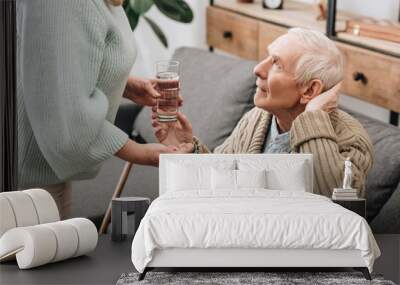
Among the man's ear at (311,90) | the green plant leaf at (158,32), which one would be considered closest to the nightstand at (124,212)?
the man's ear at (311,90)

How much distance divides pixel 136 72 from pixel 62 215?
167 centimetres

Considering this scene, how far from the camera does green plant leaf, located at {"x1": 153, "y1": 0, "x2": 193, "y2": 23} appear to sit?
498 cm

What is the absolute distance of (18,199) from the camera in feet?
11.4

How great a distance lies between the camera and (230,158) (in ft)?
11.9

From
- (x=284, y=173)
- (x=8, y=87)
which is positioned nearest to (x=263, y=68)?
(x=284, y=173)

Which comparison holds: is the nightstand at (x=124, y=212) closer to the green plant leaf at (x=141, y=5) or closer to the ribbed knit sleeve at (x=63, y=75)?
the ribbed knit sleeve at (x=63, y=75)

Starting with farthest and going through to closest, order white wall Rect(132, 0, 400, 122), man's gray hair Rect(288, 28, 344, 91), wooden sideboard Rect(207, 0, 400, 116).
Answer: white wall Rect(132, 0, 400, 122)
wooden sideboard Rect(207, 0, 400, 116)
man's gray hair Rect(288, 28, 344, 91)

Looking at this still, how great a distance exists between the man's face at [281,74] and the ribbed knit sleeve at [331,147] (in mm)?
99

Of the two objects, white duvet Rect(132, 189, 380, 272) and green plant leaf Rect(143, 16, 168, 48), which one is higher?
green plant leaf Rect(143, 16, 168, 48)

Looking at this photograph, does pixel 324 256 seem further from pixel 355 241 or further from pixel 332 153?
pixel 332 153

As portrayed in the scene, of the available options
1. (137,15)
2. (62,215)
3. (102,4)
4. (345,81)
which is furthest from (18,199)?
(137,15)

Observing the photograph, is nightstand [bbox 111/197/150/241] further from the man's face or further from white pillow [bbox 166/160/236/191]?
the man's face

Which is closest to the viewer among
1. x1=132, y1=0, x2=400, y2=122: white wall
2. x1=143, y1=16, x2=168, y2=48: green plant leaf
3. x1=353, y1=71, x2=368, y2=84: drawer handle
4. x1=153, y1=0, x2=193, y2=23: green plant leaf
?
x1=353, y1=71, x2=368, y2=84: drawer handle

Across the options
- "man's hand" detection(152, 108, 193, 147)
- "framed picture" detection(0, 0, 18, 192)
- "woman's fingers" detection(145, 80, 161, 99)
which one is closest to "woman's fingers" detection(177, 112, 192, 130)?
"man's hand" detection(152, 108, 193, 147)
